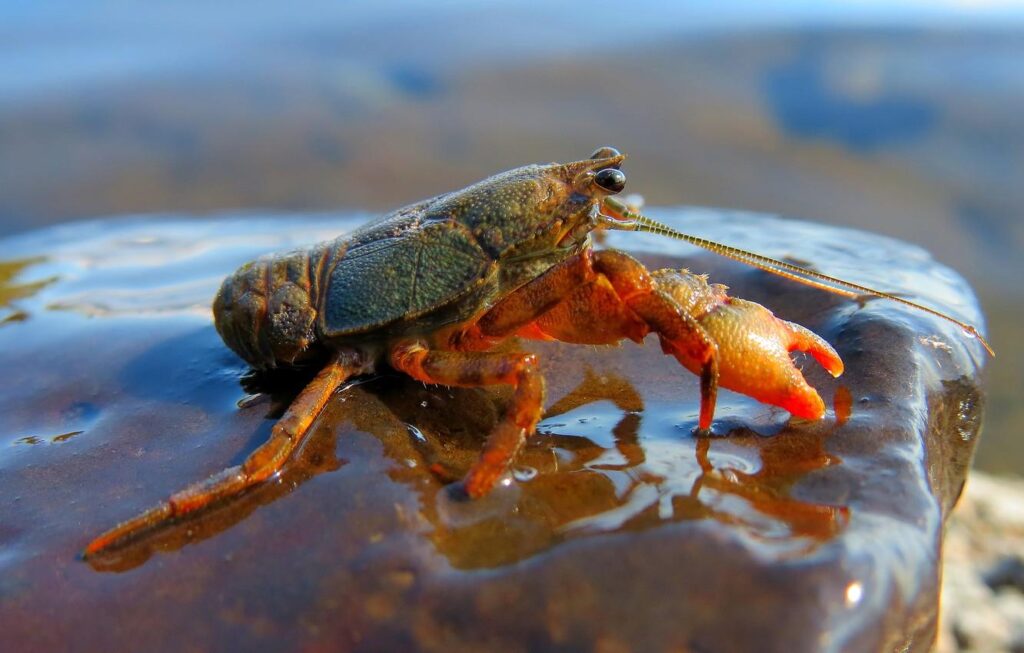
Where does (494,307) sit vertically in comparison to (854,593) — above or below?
above

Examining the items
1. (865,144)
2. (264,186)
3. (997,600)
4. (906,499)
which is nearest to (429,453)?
(906,499)

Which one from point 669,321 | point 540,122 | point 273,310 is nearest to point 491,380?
point 669,321

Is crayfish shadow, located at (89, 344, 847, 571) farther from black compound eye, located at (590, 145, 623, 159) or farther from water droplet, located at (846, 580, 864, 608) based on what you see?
black compound eye, located at (590, 145, 623, 159)

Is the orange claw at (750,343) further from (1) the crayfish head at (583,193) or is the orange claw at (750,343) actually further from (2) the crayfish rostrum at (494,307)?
(1) the crayfish head at (583,193)

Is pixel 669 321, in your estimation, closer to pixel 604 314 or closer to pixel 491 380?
pixel 604 314

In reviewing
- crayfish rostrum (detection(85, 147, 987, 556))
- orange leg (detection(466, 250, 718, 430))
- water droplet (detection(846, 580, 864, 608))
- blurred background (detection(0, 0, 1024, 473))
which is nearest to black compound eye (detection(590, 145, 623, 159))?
crayfish rostrum (detection(85, 147, 987, 556))

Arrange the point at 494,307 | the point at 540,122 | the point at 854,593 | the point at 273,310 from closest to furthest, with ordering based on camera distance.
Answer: the point at 854,593, the point at 494,307, the point at 273,310, the point at 540,122

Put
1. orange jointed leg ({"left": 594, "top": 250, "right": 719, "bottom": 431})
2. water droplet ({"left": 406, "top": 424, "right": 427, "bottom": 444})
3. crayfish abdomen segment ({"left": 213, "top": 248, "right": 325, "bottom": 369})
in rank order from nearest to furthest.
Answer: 1. orange jointed leg ({"left": 594, "top": 250, "right": 719, "bottom": 431})
2. water droplet ({"left": 406, "top": 424, "right": 427, "bottom": 444})
3. crayfish abdomen segment ({"left": 213, "top": 248, "right": 325, "bottom": 369})
